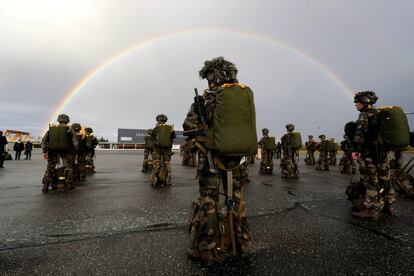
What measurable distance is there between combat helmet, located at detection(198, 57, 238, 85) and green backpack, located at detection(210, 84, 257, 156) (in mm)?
310

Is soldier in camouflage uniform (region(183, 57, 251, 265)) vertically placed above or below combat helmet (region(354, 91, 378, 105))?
below

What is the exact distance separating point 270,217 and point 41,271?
334cm

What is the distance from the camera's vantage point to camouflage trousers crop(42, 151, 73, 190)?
6.91 meters

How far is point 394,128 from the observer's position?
4.17 m

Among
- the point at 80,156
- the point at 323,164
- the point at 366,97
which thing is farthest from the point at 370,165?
the point at 323,164

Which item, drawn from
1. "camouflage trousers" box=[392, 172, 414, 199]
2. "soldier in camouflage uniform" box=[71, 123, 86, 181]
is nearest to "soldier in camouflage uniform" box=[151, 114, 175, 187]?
"soldier in camouflage uniform" box=[71, 123, 86, 181]

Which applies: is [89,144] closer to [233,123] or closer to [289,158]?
[289,158]

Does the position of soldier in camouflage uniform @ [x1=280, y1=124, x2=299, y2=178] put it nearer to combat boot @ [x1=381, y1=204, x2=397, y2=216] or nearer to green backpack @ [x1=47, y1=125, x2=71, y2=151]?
combat boot @ [x1=381, y1=204, x2=397, y2=216]

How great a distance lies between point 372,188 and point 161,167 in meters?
5.75

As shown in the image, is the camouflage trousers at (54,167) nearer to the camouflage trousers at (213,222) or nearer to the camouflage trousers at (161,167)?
the camouflage trousers at (161,167)

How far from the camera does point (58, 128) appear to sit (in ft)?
22.5

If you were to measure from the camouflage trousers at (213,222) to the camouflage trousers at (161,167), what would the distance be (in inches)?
205

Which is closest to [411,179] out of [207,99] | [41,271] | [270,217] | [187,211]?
[270,217]

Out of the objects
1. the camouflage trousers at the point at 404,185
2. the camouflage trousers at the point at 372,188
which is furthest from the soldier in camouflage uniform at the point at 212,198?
the camouflage trousers at the point at 404,185
